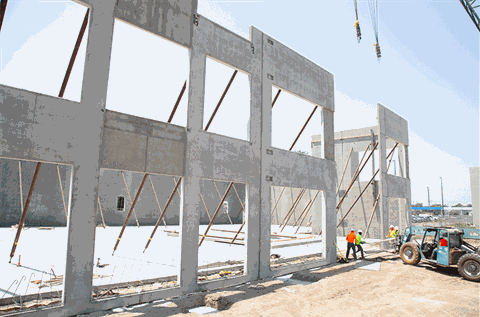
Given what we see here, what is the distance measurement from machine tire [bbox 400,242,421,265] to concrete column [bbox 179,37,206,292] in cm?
994

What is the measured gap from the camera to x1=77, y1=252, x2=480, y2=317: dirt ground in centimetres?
744

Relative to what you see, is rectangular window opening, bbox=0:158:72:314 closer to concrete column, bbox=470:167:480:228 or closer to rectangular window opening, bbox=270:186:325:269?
rectangular window opening, bbox=270:186:325:269

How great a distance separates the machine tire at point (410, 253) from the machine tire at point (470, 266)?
6.29ft

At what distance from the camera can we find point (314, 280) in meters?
10.9

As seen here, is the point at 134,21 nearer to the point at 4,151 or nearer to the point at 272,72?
the point at 4,151

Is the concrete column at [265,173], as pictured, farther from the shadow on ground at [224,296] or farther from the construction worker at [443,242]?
the construction worker at [443,242]

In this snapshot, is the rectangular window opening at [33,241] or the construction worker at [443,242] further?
the construction worker at [443,242]

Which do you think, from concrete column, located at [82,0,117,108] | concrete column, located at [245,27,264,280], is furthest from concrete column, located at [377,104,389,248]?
concrete column, located at [82,0,117,108]

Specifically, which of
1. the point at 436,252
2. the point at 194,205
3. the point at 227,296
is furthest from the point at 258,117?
the point at 436,252

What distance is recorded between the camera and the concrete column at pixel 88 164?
6461 millimetres

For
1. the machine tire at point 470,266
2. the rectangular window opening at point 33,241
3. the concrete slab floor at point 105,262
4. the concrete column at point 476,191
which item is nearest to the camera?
the rectangular window opening at point 33,241

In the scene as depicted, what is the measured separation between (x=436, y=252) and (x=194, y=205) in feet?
34.0

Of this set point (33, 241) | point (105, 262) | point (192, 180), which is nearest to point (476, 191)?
point (192, 180)

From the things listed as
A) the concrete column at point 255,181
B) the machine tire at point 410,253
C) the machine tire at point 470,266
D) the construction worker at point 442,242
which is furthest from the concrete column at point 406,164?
the concrete column at point 255,181
